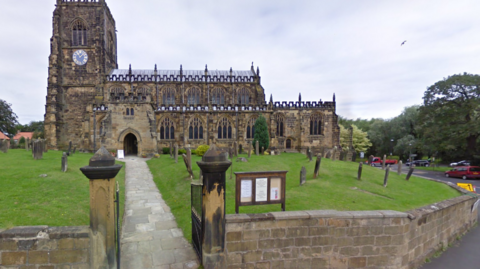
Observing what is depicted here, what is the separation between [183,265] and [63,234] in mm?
2421

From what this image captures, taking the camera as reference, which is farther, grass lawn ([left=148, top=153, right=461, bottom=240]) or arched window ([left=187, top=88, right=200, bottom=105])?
arched window ([left=187, top=88, right=200, bottom=105])

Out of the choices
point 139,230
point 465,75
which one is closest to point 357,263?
point 139,230

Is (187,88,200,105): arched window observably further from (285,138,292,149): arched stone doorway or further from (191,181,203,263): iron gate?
(191,181,203,263): iron gate

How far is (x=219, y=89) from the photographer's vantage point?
34.2 m

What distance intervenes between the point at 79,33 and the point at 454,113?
50.4 meters

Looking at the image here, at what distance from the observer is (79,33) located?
3091 cm

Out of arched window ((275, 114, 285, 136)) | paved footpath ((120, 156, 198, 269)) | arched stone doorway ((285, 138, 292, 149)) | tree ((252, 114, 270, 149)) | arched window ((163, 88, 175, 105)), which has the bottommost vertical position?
paved footpath ((120, 156, 198, 269))

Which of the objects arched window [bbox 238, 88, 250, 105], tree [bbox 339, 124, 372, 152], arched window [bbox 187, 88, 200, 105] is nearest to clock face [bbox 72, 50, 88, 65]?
arched window [bbox 187, 88, 200, 105]

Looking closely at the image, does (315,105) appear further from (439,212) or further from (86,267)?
(86,267)

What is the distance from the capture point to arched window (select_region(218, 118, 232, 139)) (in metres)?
28.4

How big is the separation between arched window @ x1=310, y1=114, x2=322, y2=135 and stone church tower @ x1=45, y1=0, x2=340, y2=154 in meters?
0.13

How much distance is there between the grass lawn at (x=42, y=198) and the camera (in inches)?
226

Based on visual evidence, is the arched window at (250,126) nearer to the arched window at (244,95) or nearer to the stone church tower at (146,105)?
the stone church tower at (146,105)

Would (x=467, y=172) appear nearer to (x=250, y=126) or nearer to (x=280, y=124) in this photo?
(x=280, y=124)
